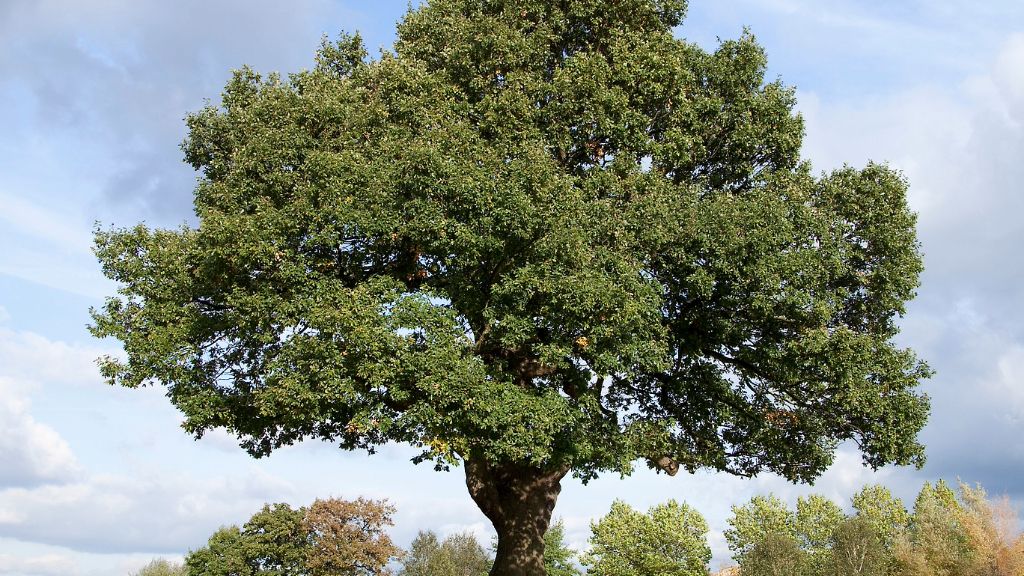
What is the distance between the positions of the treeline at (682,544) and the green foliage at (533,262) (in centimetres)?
1632

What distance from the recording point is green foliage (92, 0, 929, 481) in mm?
19797

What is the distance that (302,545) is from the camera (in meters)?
58.6

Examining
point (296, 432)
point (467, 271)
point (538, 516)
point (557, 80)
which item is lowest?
point (538, 516)

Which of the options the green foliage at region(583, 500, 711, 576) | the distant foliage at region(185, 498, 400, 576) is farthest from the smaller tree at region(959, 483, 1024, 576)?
the distant foliage at region(185, 498, 400, 576)

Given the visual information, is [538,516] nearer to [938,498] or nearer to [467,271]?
[467,271]

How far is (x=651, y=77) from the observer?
24.2 meters

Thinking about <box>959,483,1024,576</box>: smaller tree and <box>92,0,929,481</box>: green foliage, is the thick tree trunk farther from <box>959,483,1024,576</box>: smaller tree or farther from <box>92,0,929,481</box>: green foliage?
<box>959,483,1024,576</box>: smaller tree

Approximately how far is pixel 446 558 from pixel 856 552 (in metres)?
36.8

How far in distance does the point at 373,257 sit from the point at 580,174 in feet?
24.8

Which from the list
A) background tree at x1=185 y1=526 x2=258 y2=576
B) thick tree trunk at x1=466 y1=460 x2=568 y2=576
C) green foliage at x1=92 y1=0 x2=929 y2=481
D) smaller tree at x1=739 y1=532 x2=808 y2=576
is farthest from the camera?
background tree at x1=185 y1=526 x2=258 y2=576

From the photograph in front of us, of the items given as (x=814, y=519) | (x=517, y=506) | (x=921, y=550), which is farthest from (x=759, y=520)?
(x=517, y=506)

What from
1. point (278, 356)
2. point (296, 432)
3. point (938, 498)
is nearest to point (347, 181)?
point (278, 356)

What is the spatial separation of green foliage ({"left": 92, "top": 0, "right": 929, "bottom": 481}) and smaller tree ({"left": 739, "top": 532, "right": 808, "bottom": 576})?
13.5 metres

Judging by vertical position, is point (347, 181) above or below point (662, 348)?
above
